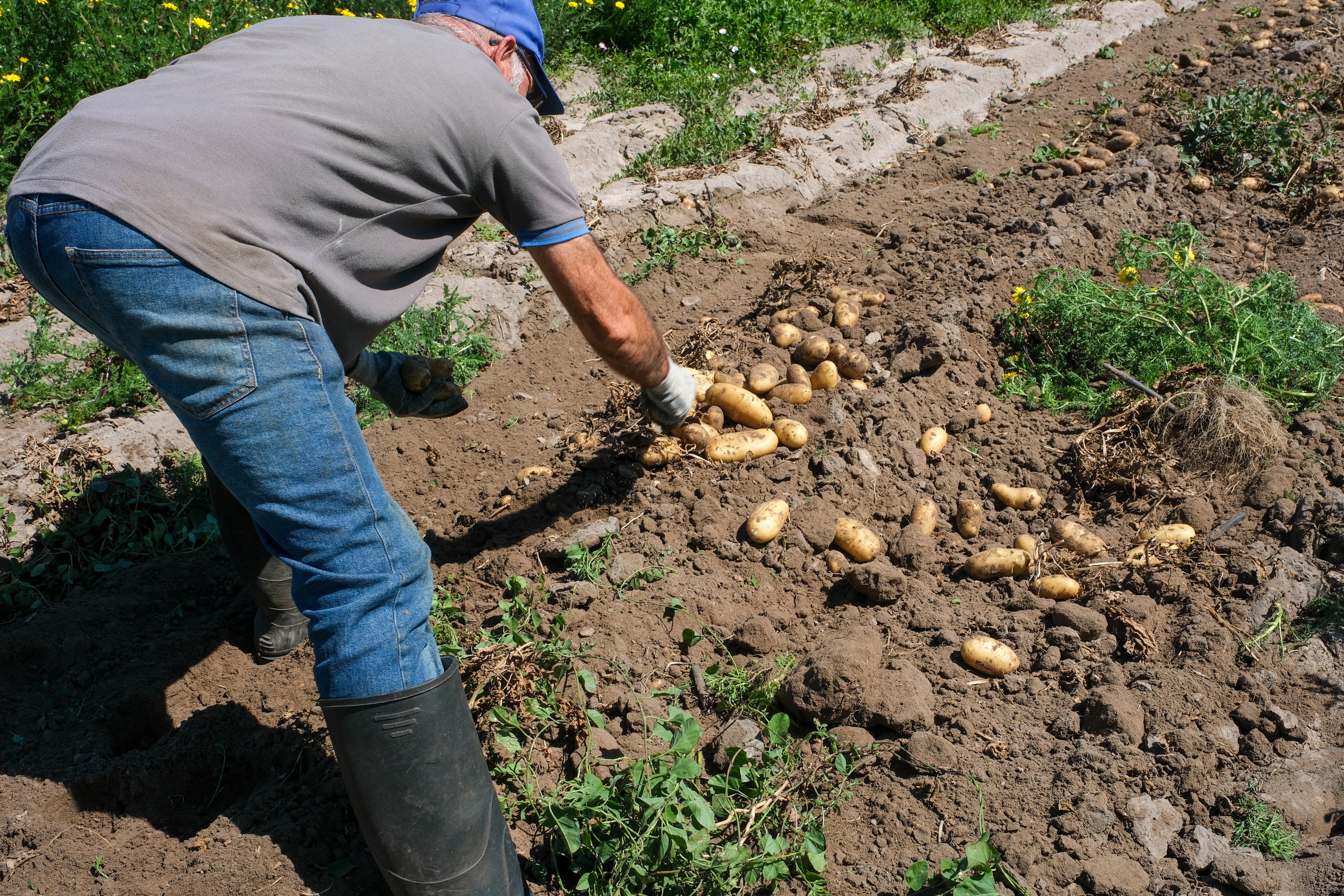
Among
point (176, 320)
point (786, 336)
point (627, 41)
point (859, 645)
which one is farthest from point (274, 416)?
point (627, 41)

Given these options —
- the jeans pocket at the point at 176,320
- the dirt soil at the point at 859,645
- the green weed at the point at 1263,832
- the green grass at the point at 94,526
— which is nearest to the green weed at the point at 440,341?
the dirt soil at the point at 859,645

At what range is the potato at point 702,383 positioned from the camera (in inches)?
125

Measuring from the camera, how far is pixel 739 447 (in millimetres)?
3002

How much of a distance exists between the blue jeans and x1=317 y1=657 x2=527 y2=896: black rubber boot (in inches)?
2.1

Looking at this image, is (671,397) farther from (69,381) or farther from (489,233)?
(69,381)

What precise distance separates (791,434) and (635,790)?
1458 millimetres

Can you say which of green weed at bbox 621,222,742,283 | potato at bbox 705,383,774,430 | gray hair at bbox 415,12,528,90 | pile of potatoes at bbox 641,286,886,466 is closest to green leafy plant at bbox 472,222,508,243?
green weed at bbox 621,222,742,283

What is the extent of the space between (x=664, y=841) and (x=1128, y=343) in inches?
101

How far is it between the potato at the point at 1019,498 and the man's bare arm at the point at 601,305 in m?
1.29

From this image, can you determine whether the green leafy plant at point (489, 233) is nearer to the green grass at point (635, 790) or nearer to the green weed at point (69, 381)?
the green weed at point (69, 381)

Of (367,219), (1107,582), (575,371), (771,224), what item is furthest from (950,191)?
(367,219)

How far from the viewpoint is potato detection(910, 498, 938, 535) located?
2.80 meters

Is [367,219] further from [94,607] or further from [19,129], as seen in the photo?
[19,129]

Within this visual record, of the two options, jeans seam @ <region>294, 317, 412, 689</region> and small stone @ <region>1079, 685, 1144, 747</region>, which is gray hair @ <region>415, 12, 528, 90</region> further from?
small stone @ <region>1079, 685, 1144, 747</region>
